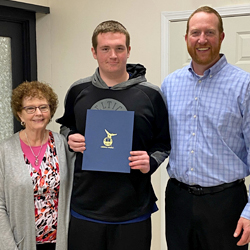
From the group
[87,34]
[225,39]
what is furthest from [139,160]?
[87,34]

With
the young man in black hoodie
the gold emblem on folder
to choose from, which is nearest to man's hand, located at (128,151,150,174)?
the young man in black hoodie

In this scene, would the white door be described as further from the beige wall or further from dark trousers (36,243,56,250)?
dark trousers (36,243,56,250)

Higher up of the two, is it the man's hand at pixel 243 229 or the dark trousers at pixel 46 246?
the man's hand at pixel 243 229

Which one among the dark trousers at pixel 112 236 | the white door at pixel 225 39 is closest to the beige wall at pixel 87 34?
the white door at pixel 225 39

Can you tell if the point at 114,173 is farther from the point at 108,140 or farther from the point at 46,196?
the point at 46,196

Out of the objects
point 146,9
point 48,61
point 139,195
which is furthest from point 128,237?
point 48,61

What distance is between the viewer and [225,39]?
275 centimetres

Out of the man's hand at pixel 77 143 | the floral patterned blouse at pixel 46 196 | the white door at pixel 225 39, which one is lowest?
the floral patterned blouse at pixel 46 196

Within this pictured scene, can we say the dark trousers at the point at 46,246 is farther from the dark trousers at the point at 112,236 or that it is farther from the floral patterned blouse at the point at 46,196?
the dark trousers at the point at 112,236

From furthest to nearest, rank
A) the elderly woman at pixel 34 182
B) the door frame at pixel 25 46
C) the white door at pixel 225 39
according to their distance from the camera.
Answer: the door frame at pixel 25 46 → the white door at pixel 225 39 → the elderly woman at pixel 34 182

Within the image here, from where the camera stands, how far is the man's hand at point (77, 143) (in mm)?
1815

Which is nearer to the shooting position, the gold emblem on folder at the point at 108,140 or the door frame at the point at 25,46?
the gold emblem on folder at the point at 108,140

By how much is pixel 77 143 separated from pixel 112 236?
485 mm

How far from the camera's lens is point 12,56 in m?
3.37
